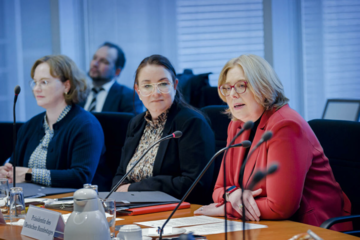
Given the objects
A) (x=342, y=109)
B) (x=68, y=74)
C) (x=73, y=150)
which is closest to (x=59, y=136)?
(x=73, y=150)

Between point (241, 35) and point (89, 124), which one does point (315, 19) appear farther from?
point (89, 124)

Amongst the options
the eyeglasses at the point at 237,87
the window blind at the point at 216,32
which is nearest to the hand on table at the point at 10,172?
the eyeglasses at the point at 237,87

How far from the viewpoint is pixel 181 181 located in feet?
7.47

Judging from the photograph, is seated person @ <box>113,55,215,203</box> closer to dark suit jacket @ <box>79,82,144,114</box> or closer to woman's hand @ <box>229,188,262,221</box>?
woman's hand @ <box>229,188,262,221</box>

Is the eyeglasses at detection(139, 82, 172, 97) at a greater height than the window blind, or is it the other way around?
the window blind

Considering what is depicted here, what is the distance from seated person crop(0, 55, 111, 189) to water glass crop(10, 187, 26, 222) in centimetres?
71

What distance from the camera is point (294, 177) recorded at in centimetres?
174

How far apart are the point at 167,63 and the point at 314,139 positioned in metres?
0.98

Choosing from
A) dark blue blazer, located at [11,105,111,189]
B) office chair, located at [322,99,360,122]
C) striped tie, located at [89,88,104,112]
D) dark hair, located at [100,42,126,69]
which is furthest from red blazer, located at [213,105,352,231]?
dark hair, located at [100,42,126,69]

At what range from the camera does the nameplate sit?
1517 mm

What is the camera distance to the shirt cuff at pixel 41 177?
2588mm

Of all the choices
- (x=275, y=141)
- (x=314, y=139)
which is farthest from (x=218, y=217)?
(x=314, y=139)

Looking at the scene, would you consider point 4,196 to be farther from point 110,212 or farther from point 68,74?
point 68,74

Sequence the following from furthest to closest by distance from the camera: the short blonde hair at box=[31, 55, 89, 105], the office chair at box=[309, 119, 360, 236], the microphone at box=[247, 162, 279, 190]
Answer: the short blonde hair at box=[31, 55, 89, 105], the office chair at box=[309, 119, 360, 236], the microphone at box=[247, 162, 279, 190]
